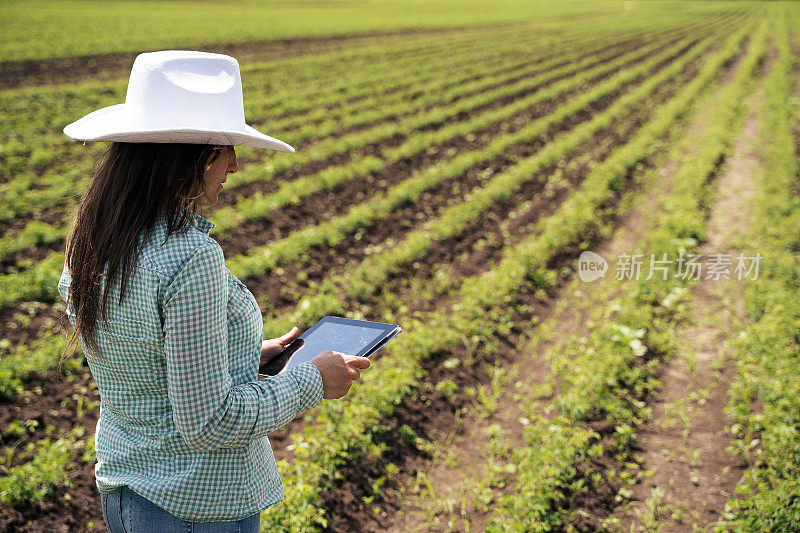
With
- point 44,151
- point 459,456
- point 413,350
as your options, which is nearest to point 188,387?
point 459,456

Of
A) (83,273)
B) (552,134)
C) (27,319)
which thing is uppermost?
(83,273)

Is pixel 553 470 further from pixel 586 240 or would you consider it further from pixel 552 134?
pixel 552 134

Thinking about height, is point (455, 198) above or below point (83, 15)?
below

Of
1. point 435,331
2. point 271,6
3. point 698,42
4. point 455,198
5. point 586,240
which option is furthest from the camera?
→ point 271,6

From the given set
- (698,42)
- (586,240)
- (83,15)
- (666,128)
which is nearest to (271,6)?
(83,15)

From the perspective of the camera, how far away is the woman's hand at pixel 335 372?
1640 mm

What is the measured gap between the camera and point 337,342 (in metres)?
1.96

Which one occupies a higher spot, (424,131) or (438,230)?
(424,131)

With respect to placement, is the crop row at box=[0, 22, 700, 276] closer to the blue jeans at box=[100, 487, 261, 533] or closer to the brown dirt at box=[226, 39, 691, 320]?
the brown dirt at box=[226, 39, 691, 320]

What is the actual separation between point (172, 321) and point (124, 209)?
13.7 inches

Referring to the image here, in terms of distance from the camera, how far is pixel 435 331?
16.9 ft

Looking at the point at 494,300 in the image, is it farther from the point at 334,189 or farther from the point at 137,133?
the point at 137,133

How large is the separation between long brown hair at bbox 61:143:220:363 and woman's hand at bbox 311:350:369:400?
1.83 feet

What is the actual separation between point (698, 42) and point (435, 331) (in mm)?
29084
